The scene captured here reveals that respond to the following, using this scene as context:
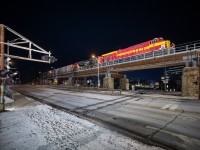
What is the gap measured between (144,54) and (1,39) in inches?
896

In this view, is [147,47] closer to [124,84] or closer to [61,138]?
[124,84]

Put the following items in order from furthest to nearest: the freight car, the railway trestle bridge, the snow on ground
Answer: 1. the freight car
2. the railway trestle bridge
3. the snow on ground

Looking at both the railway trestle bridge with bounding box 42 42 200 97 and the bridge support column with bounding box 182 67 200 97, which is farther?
the railway trestle bridge with bounding box 42 42 200 97

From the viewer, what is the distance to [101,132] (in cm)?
552

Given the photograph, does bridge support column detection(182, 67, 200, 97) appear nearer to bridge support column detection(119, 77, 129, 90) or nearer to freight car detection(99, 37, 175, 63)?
freight car detection(99, 37, 175, 63)

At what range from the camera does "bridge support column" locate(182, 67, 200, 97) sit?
16062 mm

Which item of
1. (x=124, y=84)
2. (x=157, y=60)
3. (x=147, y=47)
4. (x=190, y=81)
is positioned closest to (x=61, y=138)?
(x=190, y=81)

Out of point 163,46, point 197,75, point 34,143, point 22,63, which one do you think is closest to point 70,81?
point 163,46

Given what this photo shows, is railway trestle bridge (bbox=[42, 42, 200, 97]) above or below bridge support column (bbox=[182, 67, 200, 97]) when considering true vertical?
above

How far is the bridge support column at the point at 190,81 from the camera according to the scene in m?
16.1

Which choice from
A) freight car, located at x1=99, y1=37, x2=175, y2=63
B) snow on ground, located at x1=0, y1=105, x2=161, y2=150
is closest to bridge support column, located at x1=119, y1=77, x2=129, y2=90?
freight car, located at x1=99, y1=37, x2=175, y2=63

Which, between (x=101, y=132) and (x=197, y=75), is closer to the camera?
(x=101, y=132)

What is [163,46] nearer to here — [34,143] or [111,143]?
[111,143]

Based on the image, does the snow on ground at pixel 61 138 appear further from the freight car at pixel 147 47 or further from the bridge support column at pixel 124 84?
the bridge support column at pixel 124 84
